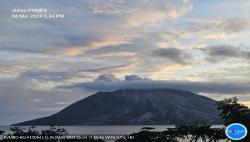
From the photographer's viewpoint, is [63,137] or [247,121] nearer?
[247,121]

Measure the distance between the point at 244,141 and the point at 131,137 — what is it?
79.4 ft

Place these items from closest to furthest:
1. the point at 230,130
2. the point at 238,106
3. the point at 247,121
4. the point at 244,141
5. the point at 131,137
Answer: the point at 230,130 → the point at 244,141 → the point at 247,121 → the point at 238,106 → the point at 131,137

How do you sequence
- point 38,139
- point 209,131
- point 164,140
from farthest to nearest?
point 38,139 → point 164,140 → point 209,131

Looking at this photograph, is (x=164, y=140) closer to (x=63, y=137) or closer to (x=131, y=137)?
(x=131, y=137)

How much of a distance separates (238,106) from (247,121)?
3.17m

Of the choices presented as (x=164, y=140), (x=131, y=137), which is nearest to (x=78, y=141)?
(x=131, y=137)

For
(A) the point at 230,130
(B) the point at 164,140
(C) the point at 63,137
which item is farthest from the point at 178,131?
(A) the point at 230,130

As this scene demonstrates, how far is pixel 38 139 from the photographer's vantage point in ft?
229

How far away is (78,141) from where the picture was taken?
62.5 m

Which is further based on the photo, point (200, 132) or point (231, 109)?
point (200, 132)

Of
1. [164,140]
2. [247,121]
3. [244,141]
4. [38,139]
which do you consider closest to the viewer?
[244,141]

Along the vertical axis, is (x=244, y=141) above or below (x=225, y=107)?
below

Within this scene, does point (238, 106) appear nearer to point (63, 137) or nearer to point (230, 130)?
point (230, 130)

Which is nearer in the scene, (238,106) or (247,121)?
(247,121)
